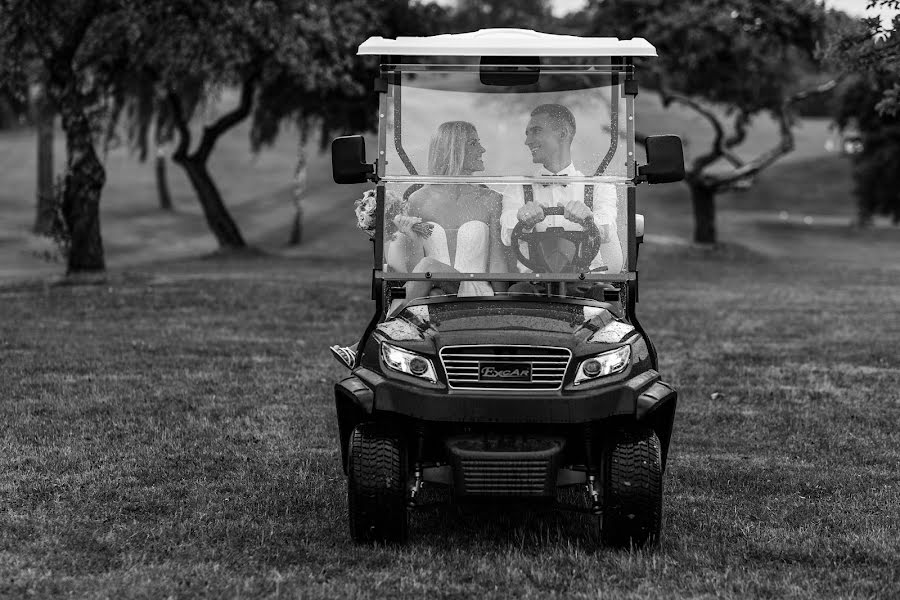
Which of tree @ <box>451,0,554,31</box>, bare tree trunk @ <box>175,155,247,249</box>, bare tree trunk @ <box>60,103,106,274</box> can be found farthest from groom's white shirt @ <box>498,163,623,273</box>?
tree @ <box>451,0,554,31</box>

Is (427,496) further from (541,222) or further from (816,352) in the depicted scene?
(816,352)

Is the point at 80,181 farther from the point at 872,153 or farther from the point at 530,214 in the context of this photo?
the point at 872,153

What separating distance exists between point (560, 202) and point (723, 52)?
89.0 ft

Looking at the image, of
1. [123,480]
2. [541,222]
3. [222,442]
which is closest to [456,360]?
[541,222]

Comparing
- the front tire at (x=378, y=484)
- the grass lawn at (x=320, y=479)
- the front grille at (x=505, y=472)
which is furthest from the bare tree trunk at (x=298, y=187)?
the front grille at (x=505, y=472)

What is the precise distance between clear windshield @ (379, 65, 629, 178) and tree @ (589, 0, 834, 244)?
2336 centimetres

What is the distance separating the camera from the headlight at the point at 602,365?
17.9ft

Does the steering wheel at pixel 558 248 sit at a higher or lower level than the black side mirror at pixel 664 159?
lower

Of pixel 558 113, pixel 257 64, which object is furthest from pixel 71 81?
pixel 558 113

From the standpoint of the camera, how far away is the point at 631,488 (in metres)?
5.48

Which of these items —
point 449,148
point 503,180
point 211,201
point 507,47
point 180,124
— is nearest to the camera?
point 507,47

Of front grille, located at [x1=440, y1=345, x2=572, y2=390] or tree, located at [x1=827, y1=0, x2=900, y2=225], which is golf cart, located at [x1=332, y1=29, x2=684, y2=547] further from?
tree, located at [x1=827, y1=0, x2=900, y2=225]

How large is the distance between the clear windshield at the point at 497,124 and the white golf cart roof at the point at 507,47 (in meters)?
0.19

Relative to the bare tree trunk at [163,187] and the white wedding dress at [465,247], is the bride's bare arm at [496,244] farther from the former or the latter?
the bare tree trunk at [163,187]
